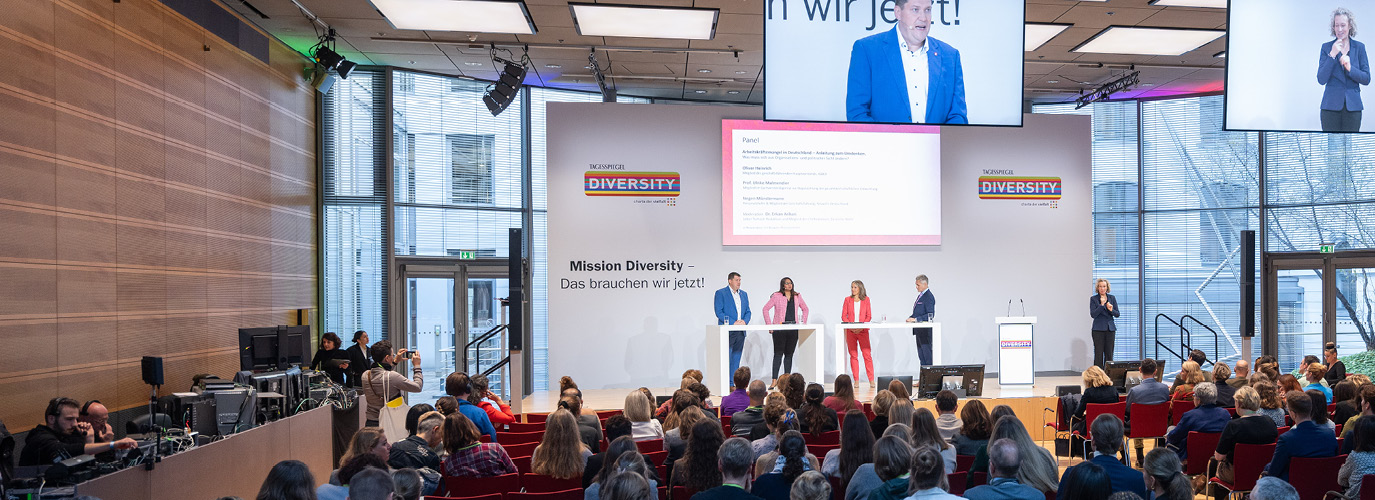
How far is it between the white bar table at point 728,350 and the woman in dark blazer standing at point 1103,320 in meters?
3.66

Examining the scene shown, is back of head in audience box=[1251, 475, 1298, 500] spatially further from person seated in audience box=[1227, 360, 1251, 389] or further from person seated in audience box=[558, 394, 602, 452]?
person seated in audience box=[1227, 360, 1251, 389]

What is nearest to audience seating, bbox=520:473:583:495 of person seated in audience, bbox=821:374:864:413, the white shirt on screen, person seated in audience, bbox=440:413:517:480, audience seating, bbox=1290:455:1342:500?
person seated in audience, bbox=440:413:517:480

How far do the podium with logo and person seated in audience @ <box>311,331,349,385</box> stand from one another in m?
7.00

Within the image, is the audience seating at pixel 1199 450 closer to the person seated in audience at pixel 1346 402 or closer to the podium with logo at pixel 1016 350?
the person seated in audience at pixel 1346 402

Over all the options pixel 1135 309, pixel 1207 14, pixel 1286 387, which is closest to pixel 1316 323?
pixel 1135 309

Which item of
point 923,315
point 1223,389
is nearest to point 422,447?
point 1223,389

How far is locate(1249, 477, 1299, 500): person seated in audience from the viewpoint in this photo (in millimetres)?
3600

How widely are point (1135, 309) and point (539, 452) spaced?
12.3 metres

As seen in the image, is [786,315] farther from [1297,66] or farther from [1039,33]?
[1297,66]

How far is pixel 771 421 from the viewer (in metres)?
5.36

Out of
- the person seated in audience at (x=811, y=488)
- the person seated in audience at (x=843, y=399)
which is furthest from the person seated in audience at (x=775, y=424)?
the person seated in audience at (x=811, y=488)

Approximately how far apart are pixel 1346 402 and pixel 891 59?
3752 millimetres

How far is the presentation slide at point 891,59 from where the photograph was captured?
7.21 meters

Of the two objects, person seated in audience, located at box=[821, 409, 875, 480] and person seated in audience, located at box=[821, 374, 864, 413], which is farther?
person seated in audience, located at box=[821, 374, 864, 413]
